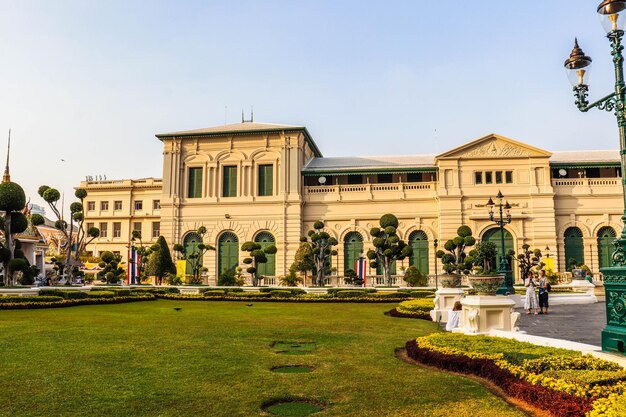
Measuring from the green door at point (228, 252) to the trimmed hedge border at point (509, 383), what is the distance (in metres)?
34.2

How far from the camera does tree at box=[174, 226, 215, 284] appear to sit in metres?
38.8

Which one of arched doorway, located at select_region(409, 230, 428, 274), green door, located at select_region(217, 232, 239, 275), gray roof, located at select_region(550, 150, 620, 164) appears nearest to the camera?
gray roof, located at select_region(550, 150, 620, 164)

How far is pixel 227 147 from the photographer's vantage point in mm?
44938

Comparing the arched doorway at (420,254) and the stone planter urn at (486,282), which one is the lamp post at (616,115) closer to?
the stone planter urn at (486,282)

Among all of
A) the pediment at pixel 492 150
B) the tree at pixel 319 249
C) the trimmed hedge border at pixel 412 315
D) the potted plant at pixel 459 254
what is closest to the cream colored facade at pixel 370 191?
the pediment at pixel 492 150

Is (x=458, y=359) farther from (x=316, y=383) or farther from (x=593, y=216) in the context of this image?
(x=593, y=216)

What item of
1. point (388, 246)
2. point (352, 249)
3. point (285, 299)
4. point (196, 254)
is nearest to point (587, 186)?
point (388, 246)

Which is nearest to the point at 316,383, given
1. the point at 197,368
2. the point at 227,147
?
the point at 197,368

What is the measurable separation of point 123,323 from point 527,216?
33.9 m

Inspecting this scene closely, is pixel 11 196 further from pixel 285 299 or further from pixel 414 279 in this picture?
pixel 414 279

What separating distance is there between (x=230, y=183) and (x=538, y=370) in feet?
129

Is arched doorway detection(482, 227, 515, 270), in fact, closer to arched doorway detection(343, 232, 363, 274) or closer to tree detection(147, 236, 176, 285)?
arched doorway detection(343, 232, 363, 274)

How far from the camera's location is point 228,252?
1725 inches

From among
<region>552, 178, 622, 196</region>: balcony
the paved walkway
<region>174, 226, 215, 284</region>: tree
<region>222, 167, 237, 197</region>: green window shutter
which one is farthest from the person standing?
<region>222, 167, 237, 197</region>: green window shutter
